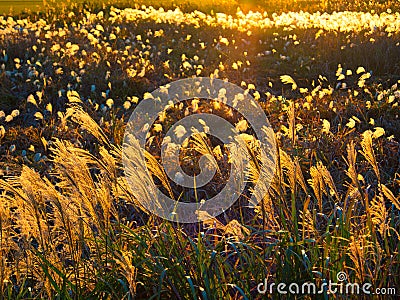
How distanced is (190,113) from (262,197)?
141 inches

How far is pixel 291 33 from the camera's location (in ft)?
31.7

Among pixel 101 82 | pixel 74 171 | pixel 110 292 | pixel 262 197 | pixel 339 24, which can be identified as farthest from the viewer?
pixel 339 24

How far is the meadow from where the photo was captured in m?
2.57

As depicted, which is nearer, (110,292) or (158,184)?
(110,292)

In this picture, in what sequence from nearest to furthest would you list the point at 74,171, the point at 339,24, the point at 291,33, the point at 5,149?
the point at 74,171
the point at 5,149
the point at 291,33
the point at 339,24

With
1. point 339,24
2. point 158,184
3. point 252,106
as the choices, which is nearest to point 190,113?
point 252,106

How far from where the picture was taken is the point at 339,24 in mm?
10305

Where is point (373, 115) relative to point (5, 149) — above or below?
above

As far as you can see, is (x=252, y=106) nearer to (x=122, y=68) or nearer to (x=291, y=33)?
(x=122, y=68)

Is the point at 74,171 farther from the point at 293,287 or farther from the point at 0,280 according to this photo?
the point at 293,287

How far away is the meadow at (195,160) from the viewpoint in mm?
2568

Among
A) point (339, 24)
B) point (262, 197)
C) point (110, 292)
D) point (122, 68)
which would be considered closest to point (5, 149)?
point (122, 68)

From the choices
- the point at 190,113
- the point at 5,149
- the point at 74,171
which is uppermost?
the point at 74,171

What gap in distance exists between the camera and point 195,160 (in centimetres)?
488
